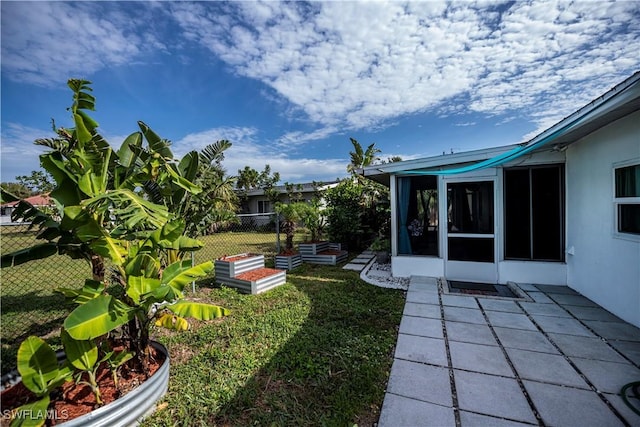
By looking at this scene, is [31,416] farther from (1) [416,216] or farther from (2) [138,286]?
(1) [416,216]

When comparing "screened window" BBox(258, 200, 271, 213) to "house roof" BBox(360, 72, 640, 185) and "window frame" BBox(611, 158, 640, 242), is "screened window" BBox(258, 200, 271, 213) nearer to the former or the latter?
"house roof" BBox(360, 72, 640, 185)

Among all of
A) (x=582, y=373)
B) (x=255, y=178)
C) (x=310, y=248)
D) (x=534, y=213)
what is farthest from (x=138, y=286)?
(x=255, y=178)

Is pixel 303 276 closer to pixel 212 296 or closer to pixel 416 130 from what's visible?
pixel 212 296

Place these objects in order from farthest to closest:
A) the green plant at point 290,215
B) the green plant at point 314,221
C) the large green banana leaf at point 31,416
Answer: the green plant at point 314,221 < the green plant at point 290,215 < the large green banana leaf at point 31,416

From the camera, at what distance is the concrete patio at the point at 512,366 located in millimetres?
2328

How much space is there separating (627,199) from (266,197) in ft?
68.5

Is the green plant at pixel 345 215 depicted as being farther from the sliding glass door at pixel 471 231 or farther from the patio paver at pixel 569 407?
the patio paver at pixel 569 407

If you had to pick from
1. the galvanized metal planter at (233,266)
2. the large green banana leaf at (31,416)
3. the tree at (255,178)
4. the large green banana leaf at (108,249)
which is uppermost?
the tree at (255,178)

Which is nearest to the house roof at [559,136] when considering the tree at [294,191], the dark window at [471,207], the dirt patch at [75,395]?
the dark window at [471,207]

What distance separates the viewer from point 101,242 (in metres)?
2.33

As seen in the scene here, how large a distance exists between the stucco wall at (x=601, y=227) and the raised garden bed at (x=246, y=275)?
621 centimetres

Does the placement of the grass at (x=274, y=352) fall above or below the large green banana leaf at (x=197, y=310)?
below

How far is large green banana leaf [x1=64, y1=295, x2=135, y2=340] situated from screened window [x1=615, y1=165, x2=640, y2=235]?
666 cm

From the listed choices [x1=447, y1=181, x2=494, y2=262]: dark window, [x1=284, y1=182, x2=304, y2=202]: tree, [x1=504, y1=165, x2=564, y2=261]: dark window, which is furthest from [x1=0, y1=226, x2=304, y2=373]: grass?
[x1=284, y1=182, x2=304, y2=202]: tree
